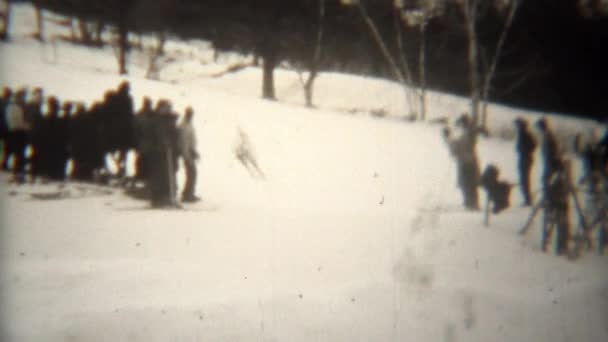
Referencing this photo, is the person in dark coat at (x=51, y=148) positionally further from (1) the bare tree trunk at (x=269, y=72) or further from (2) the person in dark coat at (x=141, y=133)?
(1) the bare tree trunk at (x=269, y=72)

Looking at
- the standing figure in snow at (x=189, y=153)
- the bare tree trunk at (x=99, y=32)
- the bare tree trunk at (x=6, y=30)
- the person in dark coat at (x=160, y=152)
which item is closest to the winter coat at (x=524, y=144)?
the standing figure in snow at (x=189, y=153)

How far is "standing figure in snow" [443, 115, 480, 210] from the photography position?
10.3 feet

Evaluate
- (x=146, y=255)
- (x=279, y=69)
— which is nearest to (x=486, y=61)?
(x=279, y=69)

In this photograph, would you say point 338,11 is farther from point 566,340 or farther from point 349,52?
point 566,340

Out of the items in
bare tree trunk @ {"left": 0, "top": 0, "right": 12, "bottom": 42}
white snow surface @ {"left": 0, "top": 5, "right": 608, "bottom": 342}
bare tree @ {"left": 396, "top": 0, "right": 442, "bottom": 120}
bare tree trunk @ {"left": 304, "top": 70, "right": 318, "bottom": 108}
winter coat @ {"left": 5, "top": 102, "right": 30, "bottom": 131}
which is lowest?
white snow surface @ {"left": 0, "top": 5, "right": 608, "bottom": 342}

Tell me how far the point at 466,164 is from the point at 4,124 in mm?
2428

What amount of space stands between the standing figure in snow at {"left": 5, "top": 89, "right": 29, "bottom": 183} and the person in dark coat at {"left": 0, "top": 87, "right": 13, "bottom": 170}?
2 cm

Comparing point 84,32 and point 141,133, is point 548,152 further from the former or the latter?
point 84,32

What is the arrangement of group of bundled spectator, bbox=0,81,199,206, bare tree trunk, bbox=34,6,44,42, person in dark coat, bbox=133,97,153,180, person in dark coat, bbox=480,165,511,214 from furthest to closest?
person in dark coat, bbox=480,165,511,214
person in dark coat, bbox=133,97,153,180
group of bundled spectator, bbox=0,81,199,206
bare tree trunk, bbox=34,6,44,42

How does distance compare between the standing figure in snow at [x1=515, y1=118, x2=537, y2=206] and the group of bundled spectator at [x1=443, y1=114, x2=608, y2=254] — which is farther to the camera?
the standing figure in snow at [x1=515, y1=118, x2=537, y2=206]

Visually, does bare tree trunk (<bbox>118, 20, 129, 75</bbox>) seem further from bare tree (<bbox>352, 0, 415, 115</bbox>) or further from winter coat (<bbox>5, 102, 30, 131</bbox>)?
bare tree (<bbox>352, 0, 415, 115</bbox>)

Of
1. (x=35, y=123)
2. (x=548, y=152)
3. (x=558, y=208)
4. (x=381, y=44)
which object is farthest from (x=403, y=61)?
→ (x=35, y=123)

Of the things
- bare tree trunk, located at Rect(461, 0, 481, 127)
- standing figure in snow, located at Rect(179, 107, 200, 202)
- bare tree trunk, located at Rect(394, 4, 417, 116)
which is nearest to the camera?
standing figure in snow, located at Rect(179, 107, 200, 202)

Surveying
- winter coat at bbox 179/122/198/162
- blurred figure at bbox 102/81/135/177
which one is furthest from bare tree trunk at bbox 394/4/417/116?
blurred figure at bbox 102/81/135/177
